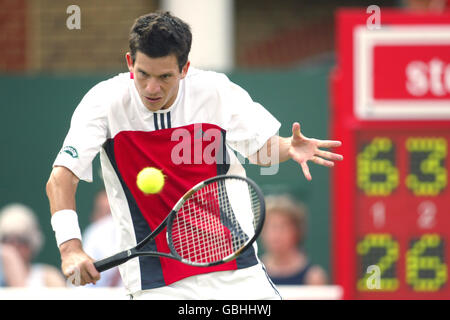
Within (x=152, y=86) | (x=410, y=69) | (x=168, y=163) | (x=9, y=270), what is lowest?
(x=9, y=270)

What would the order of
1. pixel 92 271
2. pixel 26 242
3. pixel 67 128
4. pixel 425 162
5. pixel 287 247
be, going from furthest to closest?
1. pixel 67 128
2. pixel 287 247
3. pixel 26 242
4. pixel 425 162
5. pixel 92 271

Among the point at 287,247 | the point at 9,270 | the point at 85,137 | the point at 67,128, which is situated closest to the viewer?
the point at 85,137

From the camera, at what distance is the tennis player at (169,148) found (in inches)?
128

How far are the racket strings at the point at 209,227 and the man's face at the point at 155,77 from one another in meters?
0.40

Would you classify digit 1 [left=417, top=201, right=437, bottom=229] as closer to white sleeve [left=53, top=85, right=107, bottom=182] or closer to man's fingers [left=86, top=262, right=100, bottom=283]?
white sleeve [left=53, top=85, right=107, bottom=182]

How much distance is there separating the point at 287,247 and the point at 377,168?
1.10 metres

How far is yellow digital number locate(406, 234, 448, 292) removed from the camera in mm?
5531

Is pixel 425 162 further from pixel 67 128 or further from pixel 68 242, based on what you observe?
pixel 67 128

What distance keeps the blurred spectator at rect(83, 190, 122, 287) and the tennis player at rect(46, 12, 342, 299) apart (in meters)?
2.61

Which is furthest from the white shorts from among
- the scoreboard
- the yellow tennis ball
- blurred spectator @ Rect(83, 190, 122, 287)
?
blurred spectator @ Rect(83, 190, 122, 287)

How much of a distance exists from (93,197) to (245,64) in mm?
2707

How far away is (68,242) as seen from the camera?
10.2 feet

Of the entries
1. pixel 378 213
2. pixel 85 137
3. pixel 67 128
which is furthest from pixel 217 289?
pixel 67 128

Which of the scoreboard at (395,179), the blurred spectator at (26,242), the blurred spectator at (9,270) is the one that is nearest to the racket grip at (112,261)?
the scoreboard at (395,179)
